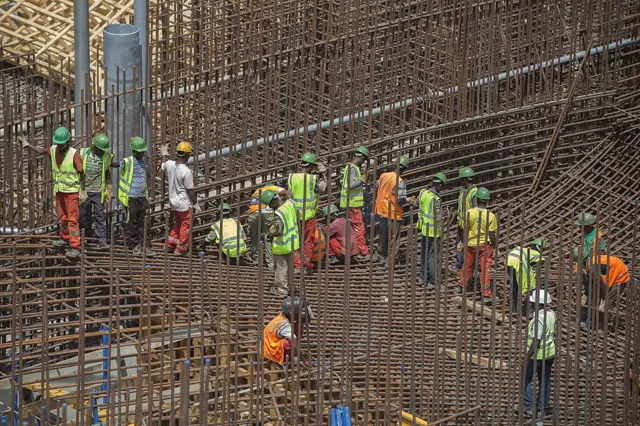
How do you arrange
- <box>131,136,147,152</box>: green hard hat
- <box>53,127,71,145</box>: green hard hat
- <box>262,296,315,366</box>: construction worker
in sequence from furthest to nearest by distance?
<box>131,136,147,152</box>: green hard hat < <box>53,127,71,145</box>: green hard hat < <box>262,296,315,366</box>: construction worker

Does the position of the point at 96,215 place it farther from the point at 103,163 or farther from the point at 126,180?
the point at 103,163

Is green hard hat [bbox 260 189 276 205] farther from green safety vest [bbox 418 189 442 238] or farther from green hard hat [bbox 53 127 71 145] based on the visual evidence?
green hard hat [bbox 53 127 71 145]

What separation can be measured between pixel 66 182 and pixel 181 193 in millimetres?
1597

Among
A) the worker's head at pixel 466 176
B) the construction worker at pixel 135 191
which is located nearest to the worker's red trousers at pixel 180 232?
the construction worker at pixel 135 191

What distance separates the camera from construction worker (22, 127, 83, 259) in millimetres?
19281

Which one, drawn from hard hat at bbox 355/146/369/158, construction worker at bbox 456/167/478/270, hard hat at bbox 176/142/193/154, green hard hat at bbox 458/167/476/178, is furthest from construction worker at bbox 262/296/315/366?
green hard hat at bbox 458/167/476/178

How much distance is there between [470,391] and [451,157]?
20.8 feet

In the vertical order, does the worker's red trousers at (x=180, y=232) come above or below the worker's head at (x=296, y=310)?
above

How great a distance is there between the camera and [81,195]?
19.6 meters

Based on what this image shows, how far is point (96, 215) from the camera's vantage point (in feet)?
65.0

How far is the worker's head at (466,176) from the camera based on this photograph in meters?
21.1

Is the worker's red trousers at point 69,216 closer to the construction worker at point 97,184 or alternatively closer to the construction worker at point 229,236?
the construction worker at point 97,184

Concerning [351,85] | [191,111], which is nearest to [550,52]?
[351,85]

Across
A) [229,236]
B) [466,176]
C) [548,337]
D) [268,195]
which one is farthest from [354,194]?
[548,337]
